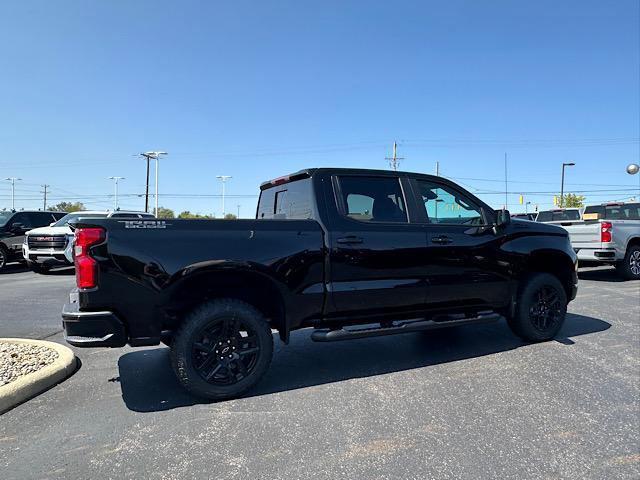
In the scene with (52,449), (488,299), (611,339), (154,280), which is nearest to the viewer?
(52,449)

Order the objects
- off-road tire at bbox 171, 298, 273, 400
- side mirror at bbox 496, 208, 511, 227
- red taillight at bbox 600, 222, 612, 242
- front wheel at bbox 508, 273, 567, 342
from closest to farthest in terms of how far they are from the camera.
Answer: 1. off-road tire at bbox 171, 298, 273, 400
2. side mirror at bbox 496, 208, 511, 227
3. front wheel at bbox 508, 273, 567, 342
4. red taillight at bbox 600, 222, 612, 242

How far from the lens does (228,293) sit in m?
4.00

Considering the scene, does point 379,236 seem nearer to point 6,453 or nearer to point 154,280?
point 154,280

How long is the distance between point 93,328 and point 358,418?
2153 mm

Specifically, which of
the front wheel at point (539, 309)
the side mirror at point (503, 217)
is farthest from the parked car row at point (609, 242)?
the side mirror at point (503, 217)

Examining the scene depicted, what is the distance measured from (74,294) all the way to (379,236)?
2.72 metres

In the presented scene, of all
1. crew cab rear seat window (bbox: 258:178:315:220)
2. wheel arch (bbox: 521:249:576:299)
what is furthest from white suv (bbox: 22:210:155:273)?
wheel arch (bbox: 521:249:576:299)

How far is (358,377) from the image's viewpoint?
4266 millimetres

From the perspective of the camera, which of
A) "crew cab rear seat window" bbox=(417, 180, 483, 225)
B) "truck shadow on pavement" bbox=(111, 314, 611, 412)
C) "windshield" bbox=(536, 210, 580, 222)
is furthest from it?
"windshield" bbox=(536, 210, 580, 222)

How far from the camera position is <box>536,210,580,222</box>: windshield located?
15.9m

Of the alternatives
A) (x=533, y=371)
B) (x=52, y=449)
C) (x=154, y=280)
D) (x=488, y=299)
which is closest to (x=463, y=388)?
(x=533, y=371)

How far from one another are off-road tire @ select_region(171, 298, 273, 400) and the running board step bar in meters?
0.53

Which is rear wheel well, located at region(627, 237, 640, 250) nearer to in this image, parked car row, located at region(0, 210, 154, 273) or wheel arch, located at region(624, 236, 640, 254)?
wheel arch, located at region(624, 236, 640, 254)

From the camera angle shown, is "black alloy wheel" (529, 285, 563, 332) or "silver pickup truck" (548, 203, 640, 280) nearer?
"black alloy wheel" (529, 285, 563, 332)
